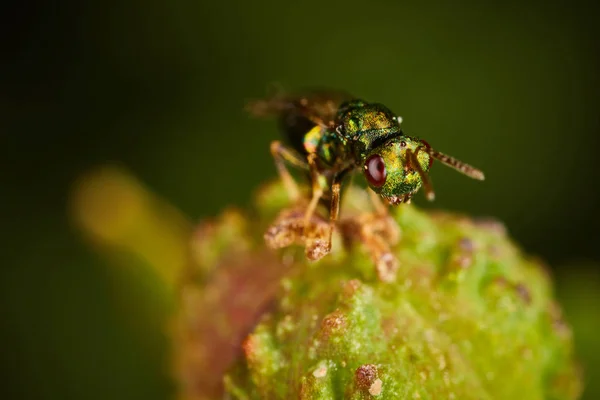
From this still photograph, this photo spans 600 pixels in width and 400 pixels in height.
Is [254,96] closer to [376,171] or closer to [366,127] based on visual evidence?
[366,127]

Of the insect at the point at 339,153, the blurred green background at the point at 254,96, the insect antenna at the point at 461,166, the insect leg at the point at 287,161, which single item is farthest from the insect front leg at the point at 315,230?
the blurred green background at the point at 254,96

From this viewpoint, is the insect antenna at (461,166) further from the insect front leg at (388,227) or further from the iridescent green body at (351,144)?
the insect front leg at (388,227)

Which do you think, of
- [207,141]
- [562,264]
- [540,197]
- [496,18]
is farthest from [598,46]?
[207,141]

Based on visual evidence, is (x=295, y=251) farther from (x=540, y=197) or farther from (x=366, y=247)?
(x=540, y=197)

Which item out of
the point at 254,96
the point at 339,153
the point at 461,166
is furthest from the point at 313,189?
the point at 254,96

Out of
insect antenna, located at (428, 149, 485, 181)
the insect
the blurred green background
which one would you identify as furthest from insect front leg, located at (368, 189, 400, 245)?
the blurred green background

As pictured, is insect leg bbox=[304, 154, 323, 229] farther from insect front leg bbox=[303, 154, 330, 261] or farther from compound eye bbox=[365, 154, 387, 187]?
compound eye bbox=[365, 154, 387, 187]
